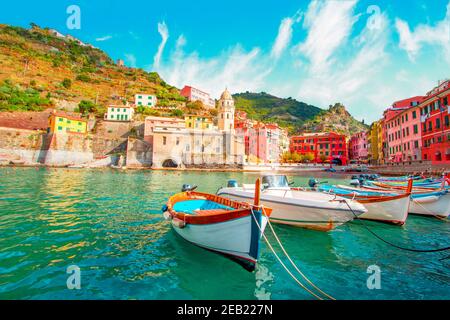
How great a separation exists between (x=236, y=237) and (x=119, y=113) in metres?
62.2

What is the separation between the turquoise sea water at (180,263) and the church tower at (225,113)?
4954 centimetres

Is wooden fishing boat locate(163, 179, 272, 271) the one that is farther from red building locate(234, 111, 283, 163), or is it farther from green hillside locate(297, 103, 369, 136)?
green hillside locate(297, 103, 369, 136)

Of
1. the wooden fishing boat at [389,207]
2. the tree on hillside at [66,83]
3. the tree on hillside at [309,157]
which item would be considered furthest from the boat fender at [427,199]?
the tree on hillside at [66,83]

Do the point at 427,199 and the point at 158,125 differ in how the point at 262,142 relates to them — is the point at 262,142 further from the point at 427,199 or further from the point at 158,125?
the point at 427,199

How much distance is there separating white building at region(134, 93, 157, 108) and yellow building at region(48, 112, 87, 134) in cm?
2405

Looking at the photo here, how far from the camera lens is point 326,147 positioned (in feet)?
204

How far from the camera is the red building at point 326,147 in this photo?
60.5 metres

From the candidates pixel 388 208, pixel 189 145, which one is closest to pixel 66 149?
pixel 189 145

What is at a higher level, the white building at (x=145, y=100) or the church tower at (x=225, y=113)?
the white building at (x=145, y=100)

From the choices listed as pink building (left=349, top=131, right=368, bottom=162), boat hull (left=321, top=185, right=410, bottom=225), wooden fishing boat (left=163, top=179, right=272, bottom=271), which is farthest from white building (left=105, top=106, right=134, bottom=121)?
pink building (left=349, top=131, right=368, bottom=162)

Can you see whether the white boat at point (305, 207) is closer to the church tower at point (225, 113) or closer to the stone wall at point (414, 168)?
the stone wall at point (414, 168)

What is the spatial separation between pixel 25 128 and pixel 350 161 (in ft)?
262

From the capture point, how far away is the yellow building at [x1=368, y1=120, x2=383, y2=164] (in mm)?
46263

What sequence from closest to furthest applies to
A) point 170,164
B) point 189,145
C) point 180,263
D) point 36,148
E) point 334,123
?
point 180,263 → point 36,148 → point 170,164 → point 189,145 → point 334,123
